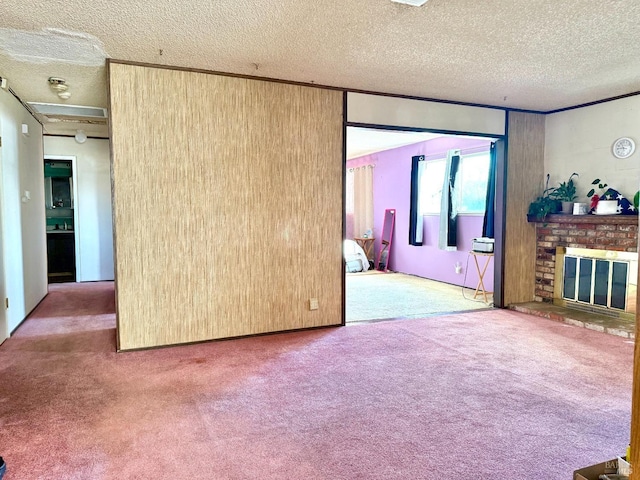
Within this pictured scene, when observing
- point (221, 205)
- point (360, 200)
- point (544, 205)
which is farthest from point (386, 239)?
point (221, 205)

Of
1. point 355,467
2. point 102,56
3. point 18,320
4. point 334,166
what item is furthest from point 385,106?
point 18,320

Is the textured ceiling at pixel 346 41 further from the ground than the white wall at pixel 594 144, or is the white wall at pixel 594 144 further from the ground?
the textured ceiling at pixel 346 41

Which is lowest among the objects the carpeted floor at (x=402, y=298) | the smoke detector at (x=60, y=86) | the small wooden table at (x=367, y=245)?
the carpeted floor at (x=402, y=298)

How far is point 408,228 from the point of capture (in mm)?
8000

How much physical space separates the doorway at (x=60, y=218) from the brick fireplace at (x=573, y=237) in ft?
23.4

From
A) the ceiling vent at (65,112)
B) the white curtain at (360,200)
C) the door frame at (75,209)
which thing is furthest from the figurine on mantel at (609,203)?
the door frame at (75,209)

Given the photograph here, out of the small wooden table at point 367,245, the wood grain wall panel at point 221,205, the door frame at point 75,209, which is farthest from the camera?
the small wooden table at point 367,245

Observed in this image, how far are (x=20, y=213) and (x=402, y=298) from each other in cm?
461

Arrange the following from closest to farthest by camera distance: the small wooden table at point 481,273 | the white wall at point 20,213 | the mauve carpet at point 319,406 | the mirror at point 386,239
Result: the mauve carpet at point 319,406 < the white wall at point 20,213 < the small wooden table at point 481,273 < the mirror at point 386,239

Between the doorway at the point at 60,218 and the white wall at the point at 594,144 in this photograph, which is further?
the doorway at the point at 60,218

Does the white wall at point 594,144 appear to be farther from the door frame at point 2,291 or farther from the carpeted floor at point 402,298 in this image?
the door frame at point 2,291

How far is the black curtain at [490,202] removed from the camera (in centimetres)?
586

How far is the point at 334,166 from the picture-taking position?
4293mm

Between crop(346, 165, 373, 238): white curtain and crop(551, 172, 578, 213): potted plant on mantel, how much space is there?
14.3 ft
